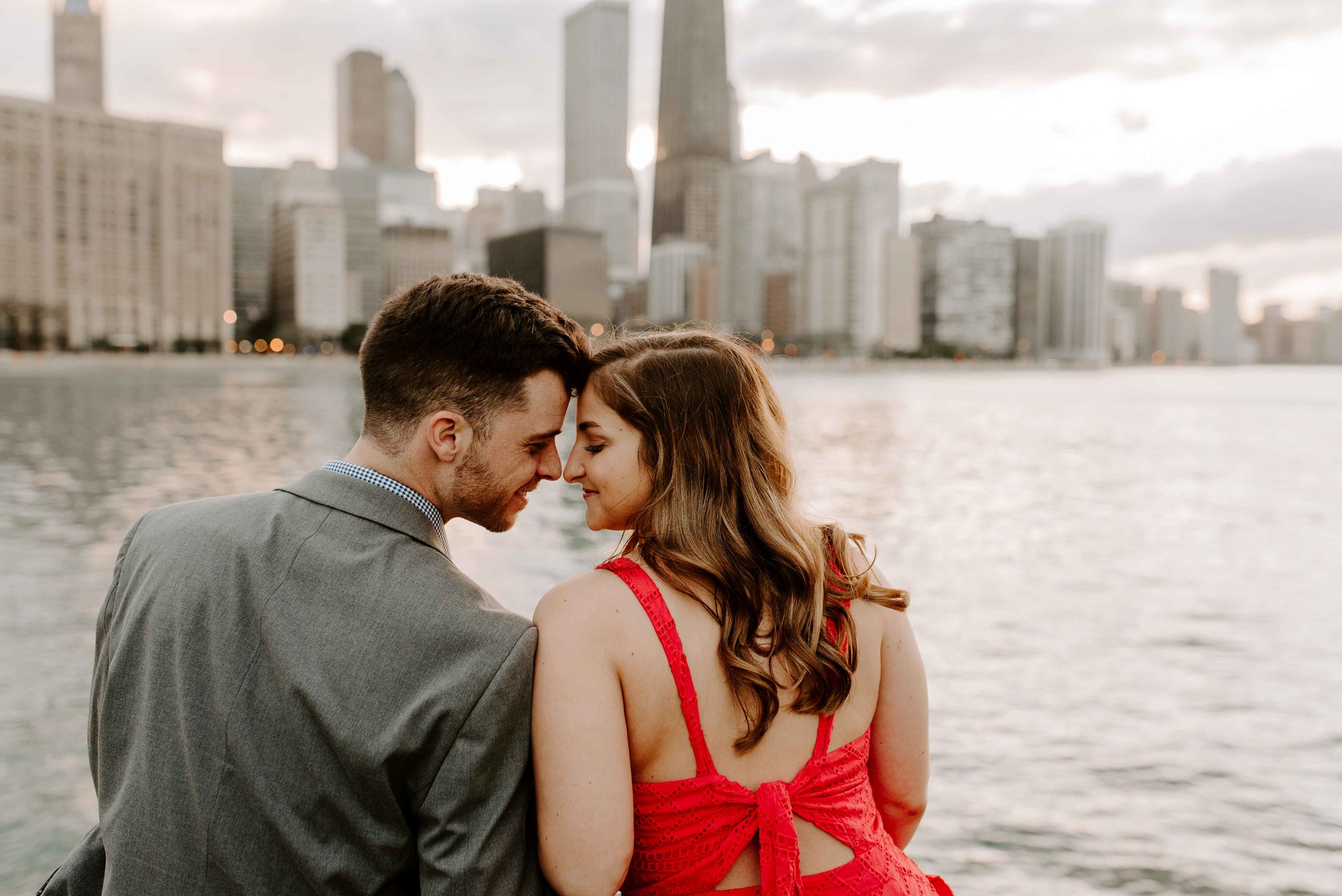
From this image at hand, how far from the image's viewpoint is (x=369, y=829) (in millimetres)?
1725

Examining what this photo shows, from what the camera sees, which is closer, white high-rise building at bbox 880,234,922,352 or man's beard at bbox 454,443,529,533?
man's beard at bbox 454,443,529,533

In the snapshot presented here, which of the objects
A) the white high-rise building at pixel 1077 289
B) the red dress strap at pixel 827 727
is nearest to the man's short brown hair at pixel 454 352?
the red dress strap at pixel 827 727

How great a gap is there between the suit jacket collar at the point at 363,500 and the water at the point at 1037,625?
4.21 m

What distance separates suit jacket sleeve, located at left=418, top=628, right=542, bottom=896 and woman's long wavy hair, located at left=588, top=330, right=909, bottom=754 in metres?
0.38

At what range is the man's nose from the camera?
2230 millimetres

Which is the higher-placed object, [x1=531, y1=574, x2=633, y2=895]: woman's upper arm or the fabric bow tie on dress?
[x1=531, y1=574, x2=633, y2=895]: woman's upper arm

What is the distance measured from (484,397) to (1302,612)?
41.8 ft

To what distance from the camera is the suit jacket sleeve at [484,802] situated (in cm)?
166

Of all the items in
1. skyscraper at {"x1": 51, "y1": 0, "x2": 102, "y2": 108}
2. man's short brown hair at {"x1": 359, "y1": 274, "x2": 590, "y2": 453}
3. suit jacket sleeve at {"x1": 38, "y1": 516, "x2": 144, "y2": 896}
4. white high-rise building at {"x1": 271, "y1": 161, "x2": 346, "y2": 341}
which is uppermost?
skyscraper at {"x1": 51, "y1": 0, "x2": 102, "y2": 108}

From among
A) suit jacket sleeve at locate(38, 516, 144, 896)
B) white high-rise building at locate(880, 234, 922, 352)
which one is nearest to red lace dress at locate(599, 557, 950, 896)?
suit jacket sleeve at locate(38, 516, 144, 896)

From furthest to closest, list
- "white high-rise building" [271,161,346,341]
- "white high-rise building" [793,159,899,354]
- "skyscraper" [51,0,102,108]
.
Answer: "white high-rise building" [793,159,899,354]
"skyscraper" [51,0,102,108]
"white high-rise building" [271,161,346,341]

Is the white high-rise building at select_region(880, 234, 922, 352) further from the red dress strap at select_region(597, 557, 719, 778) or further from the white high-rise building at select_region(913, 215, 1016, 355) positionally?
the red dress strap at select_region(597, 557, 719, 778)

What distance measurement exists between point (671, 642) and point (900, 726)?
0.70m

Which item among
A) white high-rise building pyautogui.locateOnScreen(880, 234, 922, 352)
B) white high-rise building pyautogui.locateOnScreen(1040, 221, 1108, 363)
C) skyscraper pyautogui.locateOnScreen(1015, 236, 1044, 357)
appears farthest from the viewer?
skyscraper pyautogui.locateOnScreen(1015, 236, 1044, 357)
